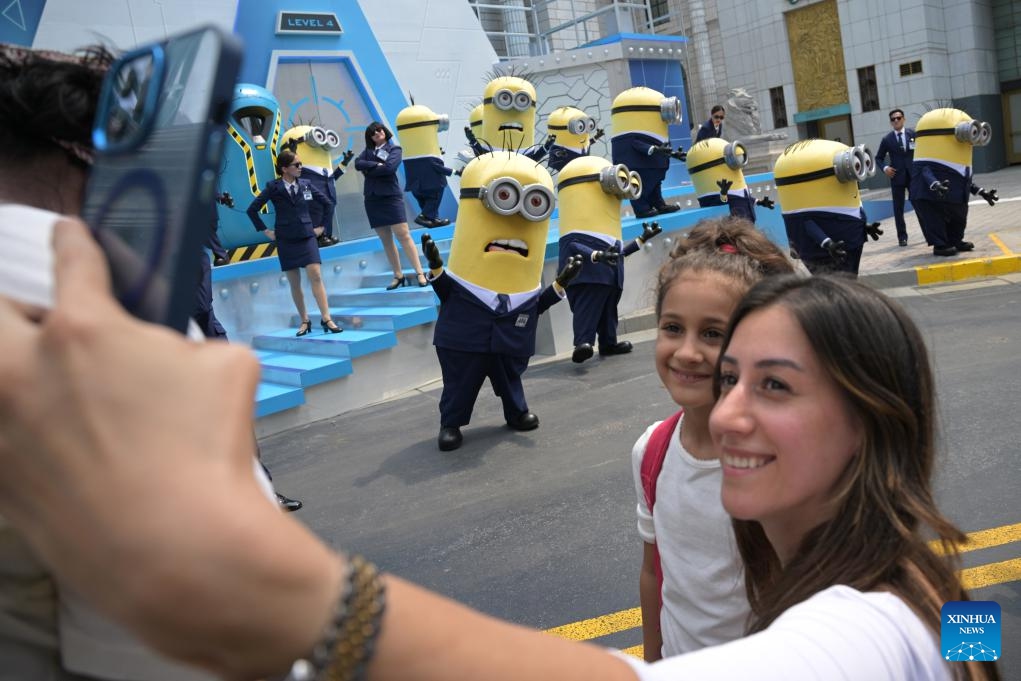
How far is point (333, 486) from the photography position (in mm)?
5121

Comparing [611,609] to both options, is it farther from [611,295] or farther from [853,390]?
[611,295]

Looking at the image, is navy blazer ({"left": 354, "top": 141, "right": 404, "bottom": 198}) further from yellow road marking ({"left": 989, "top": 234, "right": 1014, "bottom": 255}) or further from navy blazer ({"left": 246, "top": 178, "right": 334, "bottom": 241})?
yellow road marking ({"left": 989, "top": 234, "right": 1014, "bottom": 255})

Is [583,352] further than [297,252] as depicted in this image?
No

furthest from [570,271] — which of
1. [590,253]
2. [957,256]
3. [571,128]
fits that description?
[957,256]

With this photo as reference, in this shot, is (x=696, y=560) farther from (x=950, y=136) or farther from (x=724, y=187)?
(x=950, y=136)

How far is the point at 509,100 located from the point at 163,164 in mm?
11240

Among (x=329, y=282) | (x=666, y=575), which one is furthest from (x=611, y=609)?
(x=329, y=282)

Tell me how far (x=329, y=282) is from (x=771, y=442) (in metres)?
8.63

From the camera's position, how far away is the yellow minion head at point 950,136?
9188 millimetres

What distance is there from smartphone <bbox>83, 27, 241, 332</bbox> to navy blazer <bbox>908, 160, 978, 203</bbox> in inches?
394

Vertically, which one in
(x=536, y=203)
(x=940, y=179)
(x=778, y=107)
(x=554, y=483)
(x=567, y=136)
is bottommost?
(x=554, y=483)

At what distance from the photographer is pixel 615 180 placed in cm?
698

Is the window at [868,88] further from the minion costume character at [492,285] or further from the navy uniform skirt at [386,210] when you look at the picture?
the minion costume character at [492,285]

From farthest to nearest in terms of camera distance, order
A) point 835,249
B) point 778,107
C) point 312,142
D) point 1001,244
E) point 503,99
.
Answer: point 778,107, point 503,99, point 312,142, point 1001,244, point 835,249
